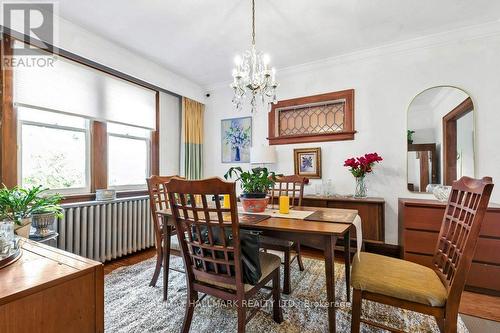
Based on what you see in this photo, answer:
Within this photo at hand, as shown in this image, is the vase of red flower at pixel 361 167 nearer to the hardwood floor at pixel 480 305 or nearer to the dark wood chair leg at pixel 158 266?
the hardwood floor at pixel 480 305

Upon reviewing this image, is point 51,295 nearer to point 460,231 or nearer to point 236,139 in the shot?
point 460,231

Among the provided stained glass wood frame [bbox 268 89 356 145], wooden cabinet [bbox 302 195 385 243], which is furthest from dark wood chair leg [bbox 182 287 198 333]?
stained glass wood frame [bbox 268 89 356 145]

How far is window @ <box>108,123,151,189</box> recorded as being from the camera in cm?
312

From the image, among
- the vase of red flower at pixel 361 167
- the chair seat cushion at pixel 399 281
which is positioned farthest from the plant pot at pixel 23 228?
the vase of red flower at pixel 361 167

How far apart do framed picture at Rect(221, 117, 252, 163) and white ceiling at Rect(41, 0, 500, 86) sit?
3.77 ft

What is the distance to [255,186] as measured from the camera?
1945 mm

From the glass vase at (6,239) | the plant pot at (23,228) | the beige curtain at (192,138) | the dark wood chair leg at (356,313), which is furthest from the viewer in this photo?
the beige curtain at (192,138)

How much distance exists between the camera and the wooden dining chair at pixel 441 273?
1.15 m

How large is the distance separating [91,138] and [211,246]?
2.42 meters

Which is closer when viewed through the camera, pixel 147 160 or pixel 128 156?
pixel 128 156

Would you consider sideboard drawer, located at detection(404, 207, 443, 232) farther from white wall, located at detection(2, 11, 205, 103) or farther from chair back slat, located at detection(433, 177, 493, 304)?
white wall, located at detection(2, 11, 205, 103)

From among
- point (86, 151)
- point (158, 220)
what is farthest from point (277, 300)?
point (86, 151)

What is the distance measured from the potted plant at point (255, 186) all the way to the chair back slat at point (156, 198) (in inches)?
28.8

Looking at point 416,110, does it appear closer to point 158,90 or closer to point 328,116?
point 328,116
